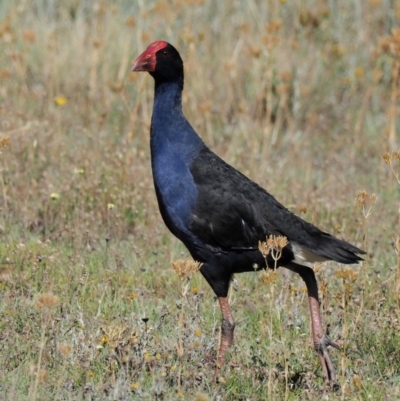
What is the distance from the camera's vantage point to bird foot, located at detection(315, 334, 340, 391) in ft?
13.9

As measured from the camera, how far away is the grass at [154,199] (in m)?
4.23

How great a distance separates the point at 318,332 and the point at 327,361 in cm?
23

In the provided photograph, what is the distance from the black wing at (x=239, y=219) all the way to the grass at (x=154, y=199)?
0.71 ft

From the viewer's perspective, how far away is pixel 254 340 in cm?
483

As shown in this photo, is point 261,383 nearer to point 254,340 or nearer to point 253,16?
point 254,340

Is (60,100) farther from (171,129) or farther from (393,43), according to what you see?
(171,129)

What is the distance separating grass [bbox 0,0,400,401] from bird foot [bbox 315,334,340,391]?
6 centimetres

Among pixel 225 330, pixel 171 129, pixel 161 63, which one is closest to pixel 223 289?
pixel 225 330

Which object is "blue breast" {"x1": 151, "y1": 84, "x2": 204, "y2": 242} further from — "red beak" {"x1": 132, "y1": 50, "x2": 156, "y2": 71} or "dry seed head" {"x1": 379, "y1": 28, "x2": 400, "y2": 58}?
"dry seed head" {"x1": 379, "y1": 28, "x2": 400, "y2": 58}

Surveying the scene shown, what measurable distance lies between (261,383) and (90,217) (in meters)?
2.17

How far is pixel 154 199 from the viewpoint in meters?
6.39

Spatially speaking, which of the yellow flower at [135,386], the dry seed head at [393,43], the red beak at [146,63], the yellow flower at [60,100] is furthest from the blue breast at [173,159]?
the yellow flower at [60,100]

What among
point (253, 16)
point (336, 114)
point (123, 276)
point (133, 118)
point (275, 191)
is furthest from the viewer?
point (253, 16)

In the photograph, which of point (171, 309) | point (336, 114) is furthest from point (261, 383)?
point (336, 114)
